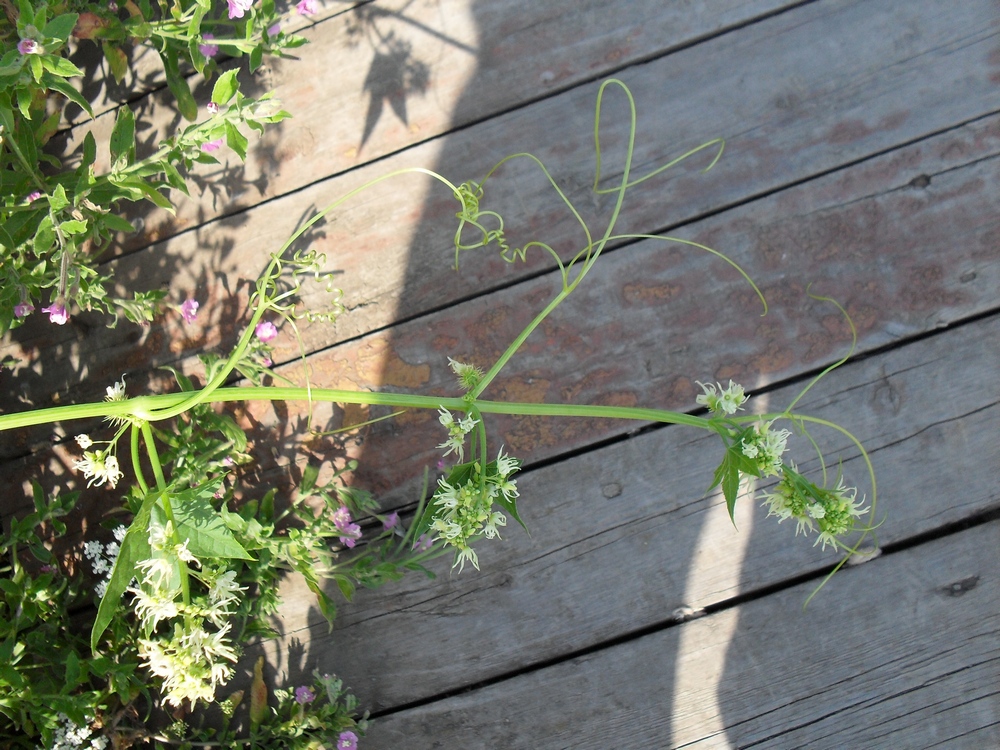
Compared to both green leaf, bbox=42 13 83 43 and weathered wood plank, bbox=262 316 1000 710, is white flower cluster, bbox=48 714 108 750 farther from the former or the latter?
green leaf, bbox=42 13 83 43

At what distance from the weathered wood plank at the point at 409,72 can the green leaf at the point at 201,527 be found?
2.62ft

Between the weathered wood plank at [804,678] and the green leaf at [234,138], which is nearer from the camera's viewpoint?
the green leaf at [234,138]

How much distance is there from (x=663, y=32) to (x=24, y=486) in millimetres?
1781

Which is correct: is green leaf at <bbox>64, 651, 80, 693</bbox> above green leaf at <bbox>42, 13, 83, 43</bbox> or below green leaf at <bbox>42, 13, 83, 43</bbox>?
below

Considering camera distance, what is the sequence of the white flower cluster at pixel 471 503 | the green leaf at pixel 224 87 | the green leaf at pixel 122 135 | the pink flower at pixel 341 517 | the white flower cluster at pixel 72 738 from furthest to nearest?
the pink flower at pixel 341 517 → the white flower cluster at pixel 72 738 → the green leaf at pixel 122 135 → the green leaf at pixel 224 87 → the white flower cluster at pixel 471 503

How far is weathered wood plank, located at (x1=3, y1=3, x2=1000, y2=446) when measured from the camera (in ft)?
5.20

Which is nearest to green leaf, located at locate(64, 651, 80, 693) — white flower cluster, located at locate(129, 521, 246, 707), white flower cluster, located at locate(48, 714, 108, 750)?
white flower cluster, located at locate(48, 714, 108, 750)

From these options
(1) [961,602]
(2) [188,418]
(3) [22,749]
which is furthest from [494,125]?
(3) [22,749]

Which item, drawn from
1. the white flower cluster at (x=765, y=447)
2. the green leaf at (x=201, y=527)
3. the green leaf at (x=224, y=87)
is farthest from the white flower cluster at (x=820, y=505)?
the green leaf at (x=224, y=87)

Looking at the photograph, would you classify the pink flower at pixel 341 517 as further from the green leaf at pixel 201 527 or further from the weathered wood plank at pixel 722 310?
the green leaf at pixel 201 527

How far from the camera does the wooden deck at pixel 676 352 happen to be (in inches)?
61.4

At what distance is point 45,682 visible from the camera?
1.40m

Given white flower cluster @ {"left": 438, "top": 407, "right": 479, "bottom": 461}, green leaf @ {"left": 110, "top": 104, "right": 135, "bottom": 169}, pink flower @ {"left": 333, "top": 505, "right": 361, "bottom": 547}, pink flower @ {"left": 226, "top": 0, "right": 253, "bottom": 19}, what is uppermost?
pink flower @ {"left": 226, "top": 0, "right": 253, "bottom": 19}

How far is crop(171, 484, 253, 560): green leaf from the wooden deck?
0.50 meters
